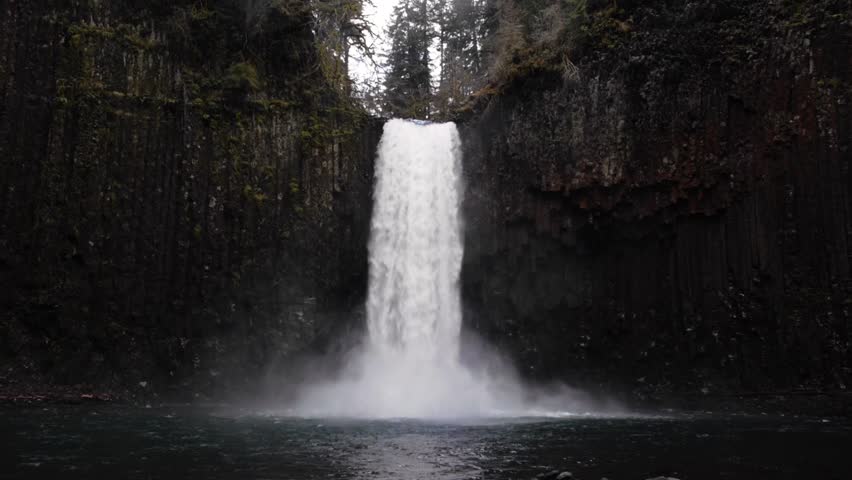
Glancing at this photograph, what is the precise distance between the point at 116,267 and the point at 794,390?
19131 mm

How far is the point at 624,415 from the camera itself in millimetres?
18219

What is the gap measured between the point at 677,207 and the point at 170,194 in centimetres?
1550

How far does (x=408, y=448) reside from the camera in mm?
11047

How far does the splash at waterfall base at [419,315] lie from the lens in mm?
20688

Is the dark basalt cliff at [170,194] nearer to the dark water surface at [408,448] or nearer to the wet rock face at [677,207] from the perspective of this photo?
the dark water surface at [408,448]

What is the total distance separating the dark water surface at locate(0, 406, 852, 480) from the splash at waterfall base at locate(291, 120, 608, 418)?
16.3 ft

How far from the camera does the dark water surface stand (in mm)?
8836

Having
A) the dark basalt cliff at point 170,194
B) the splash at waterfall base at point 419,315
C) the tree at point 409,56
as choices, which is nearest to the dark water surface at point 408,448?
the dark basalt cliff at point 170,194

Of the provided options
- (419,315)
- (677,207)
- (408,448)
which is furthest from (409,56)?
(408,448)

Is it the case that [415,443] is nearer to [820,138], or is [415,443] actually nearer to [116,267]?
[116,267]

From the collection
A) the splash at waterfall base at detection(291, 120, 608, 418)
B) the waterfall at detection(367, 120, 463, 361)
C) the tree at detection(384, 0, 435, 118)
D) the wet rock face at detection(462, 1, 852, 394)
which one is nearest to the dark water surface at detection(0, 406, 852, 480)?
the wet rock face at detection(462, 1, 852, 394)

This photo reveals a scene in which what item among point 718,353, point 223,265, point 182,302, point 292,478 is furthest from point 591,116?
point 292,478

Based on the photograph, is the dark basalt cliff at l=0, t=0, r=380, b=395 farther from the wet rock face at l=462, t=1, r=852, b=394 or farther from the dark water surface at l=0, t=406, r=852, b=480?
the wet rock face at l=462, t=1, r=852, b=394

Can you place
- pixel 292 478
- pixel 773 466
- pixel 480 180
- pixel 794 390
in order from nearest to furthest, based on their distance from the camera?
pixel 292 478 → pixel 773 466 → pixel 794 390 → pixel 480 180
